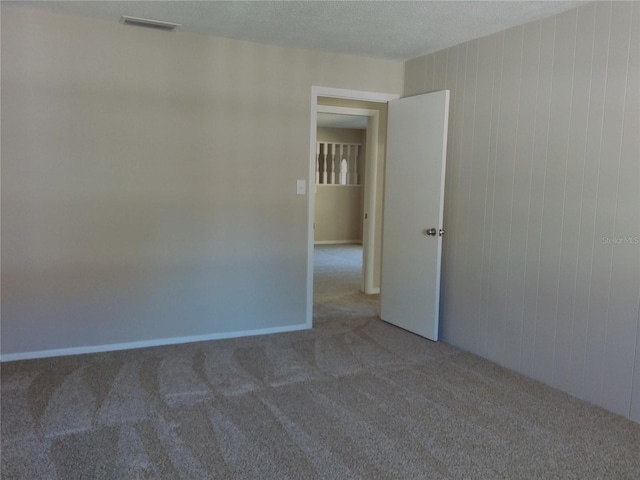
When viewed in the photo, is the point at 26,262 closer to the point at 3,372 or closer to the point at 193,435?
the point at 3,372

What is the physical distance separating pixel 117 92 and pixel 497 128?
264 centimetres

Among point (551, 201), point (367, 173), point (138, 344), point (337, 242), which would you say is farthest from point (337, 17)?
point (337, 242)

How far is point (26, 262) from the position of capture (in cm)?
345

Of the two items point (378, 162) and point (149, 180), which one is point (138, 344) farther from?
point (378, 162)

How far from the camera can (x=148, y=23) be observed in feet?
11.4

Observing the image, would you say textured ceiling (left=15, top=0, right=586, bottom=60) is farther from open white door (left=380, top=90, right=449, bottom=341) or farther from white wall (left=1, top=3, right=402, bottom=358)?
open white door (left=380, top=90, right=449, bottom=341)

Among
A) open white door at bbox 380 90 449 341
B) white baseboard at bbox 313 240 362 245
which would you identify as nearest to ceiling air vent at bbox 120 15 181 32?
open white door at bbox 380 90 449 341

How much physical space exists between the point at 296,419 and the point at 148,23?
8.90ft

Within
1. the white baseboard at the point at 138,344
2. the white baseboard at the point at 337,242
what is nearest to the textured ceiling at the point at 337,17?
the white baseboard at the point at 138,344

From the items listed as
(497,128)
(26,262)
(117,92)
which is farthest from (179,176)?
(497,128)

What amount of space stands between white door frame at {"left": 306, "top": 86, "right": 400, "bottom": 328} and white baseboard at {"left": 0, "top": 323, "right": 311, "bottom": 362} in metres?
0.33

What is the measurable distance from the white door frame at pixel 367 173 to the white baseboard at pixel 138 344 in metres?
0.33

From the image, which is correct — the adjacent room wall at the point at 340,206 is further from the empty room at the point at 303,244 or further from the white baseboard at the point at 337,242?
the empty room at the point at 303,244

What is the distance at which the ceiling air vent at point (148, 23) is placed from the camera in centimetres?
338
